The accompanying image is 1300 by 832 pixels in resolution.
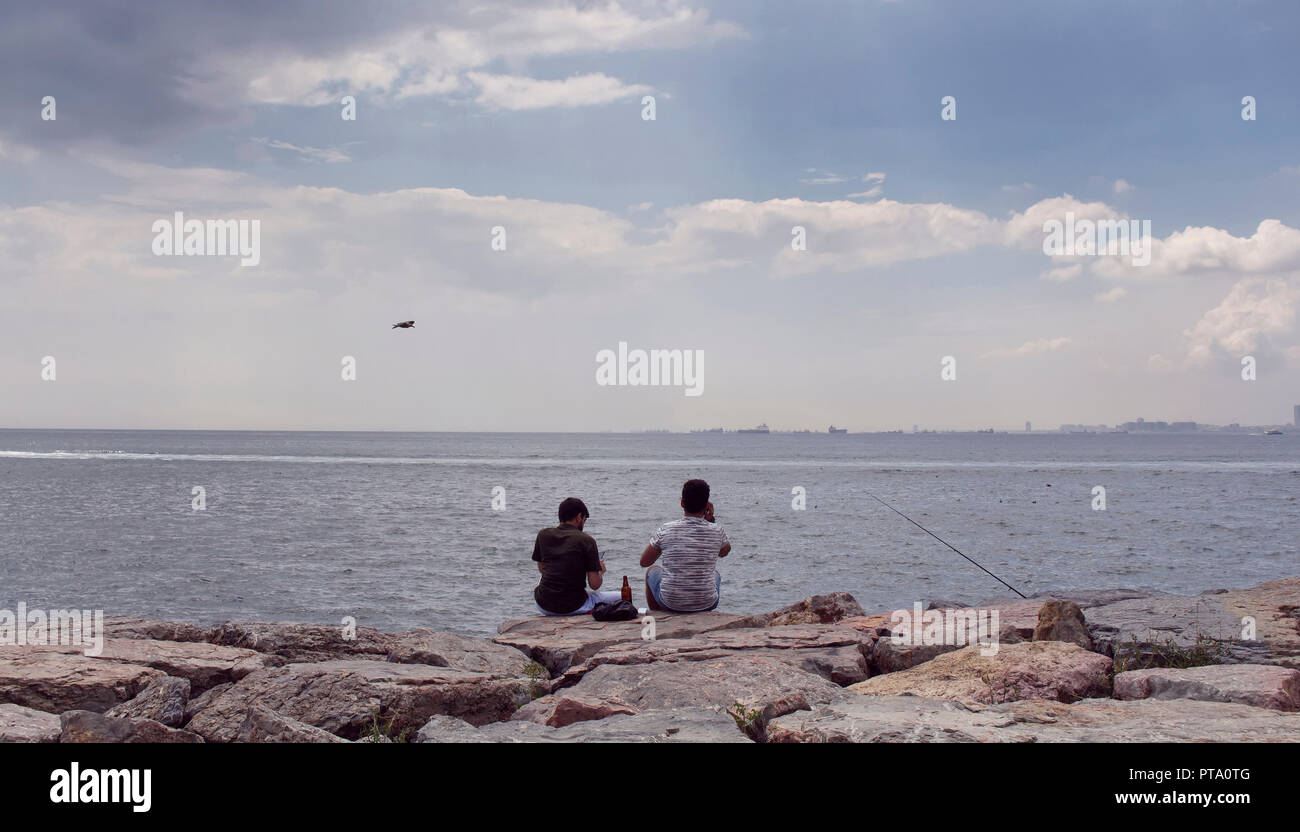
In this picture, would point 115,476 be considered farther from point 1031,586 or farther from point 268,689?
point 268,689

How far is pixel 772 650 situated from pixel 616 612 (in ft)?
7.93

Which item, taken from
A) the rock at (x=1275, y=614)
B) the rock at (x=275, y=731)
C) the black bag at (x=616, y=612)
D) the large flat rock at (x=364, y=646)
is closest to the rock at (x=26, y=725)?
the rock at (x=275, y=731)

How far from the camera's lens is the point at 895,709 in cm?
557

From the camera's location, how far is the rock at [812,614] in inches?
406

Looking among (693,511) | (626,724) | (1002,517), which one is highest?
(693,511)

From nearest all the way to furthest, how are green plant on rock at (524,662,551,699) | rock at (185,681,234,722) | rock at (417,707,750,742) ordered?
1. rock at (417,707,750,742)
2. rock at (185,681,234,722)
3. green plant on rock at (524,662,551,699)

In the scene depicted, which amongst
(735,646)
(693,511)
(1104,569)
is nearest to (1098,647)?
(735,646)

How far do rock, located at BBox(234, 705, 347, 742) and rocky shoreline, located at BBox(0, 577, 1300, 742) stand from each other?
0.04 feet

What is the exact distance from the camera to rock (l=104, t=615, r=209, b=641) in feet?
30.8

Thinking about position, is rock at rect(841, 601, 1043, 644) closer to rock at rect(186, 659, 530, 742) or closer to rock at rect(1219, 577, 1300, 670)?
rock at rect(1219, 577, 1300, 670)

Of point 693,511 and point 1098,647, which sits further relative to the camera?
point 693,511

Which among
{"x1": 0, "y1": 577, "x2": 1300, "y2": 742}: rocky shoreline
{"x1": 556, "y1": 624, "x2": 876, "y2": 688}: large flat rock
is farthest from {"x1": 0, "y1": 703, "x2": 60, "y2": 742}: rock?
{"x1": 556, "y1": 624, "x2": 876, "y2": 688}: large flat rock
